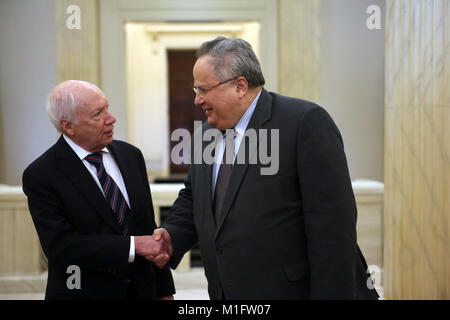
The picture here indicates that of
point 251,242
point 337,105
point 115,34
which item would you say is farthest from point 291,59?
point 251,242

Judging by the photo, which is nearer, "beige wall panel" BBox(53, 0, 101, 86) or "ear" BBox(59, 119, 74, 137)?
"ear" BBox(59, 119, 74, 137)

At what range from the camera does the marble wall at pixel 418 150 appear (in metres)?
4.39

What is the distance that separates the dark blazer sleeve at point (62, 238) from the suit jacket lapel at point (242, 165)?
1.80 feet

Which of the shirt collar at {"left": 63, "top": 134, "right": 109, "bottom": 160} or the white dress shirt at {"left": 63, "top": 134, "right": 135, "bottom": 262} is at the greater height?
the shirt collar at {"left": 63, "top": 134, "right": 109, "bottom": 160}

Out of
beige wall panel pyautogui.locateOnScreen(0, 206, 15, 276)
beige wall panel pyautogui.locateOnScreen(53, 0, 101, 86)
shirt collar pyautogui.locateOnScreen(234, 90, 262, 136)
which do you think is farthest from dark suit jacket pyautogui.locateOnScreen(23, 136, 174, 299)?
beige wall panel pyautogui.locateOnScreen(53, 0, 101, 86)

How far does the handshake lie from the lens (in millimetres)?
2494

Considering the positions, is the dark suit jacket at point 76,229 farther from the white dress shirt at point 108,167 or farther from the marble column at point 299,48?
the marble column at point 299,48

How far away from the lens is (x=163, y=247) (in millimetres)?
2635

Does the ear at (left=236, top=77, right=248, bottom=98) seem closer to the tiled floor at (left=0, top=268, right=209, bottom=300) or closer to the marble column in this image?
the tiled floor at (left=0, top=268, right=209, bottom=300)

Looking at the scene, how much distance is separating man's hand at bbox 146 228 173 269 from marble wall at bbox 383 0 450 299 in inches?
110

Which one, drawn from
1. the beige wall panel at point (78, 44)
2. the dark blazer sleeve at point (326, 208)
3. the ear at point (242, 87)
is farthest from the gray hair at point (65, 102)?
the beige wall panel at point (78, 44)

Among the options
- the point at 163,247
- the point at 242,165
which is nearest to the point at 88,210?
the point at 163,247

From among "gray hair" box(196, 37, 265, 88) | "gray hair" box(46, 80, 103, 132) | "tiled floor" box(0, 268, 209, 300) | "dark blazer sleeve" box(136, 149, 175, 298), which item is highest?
"gray hair" box(196, 37, 265, 88)

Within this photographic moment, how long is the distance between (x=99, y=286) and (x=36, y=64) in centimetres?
540
